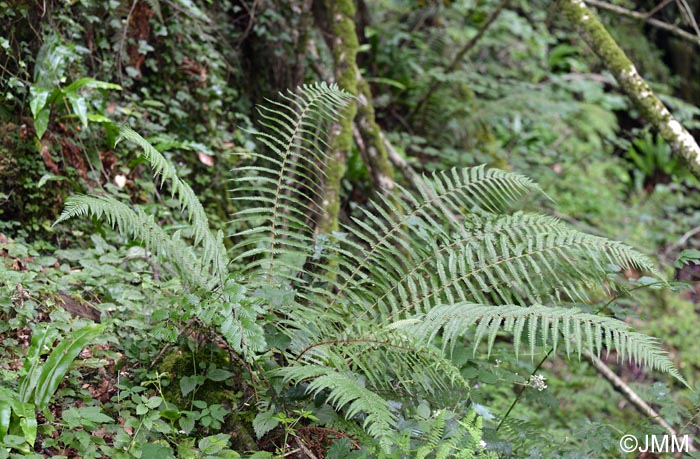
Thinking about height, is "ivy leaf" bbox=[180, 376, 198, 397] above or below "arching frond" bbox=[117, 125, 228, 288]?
below

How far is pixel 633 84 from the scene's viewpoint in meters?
3.56

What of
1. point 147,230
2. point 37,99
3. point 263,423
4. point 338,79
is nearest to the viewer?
point 263,423

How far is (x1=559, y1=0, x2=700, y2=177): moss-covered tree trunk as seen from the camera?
10.9 feet

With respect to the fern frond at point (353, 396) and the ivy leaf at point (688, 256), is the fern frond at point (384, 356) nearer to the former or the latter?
the fern frond at point (353, 396)

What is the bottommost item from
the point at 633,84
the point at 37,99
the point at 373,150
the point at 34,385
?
the point at 34,385

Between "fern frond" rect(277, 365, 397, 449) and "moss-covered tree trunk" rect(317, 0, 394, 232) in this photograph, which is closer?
"fern frond" rect(277, 365, 397, 449)

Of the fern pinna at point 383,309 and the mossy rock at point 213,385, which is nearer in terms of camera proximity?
the fern pinna at point 383,309

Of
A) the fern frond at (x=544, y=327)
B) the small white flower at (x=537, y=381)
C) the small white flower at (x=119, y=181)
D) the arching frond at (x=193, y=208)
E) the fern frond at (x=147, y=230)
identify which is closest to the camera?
the fern frond at (x=544, y=327)

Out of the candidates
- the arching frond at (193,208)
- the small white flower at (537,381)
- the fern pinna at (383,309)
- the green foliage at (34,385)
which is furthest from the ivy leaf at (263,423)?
the small white flower at (537,381)

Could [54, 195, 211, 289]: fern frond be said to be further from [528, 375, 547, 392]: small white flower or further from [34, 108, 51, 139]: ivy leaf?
[528, 375, 547, 392]: small white flower

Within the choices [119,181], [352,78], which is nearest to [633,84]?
[352,78]

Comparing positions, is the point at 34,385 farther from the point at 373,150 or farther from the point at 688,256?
the point at 373,150

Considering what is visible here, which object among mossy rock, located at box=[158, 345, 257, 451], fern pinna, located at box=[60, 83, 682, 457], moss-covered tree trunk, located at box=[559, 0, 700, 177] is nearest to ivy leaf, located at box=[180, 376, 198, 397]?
mossy rock, located at box=[158, 345, 257, 451]

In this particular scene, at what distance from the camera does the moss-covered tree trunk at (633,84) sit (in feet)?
10.9
